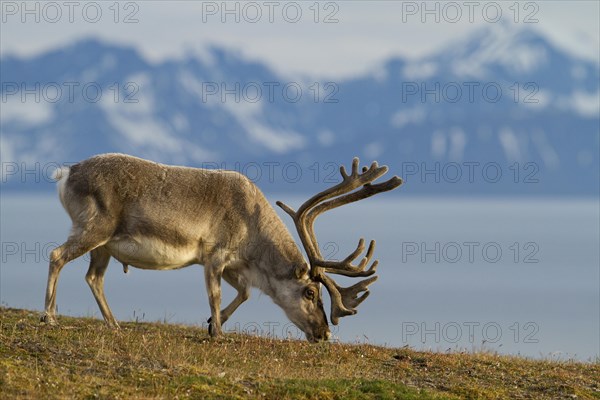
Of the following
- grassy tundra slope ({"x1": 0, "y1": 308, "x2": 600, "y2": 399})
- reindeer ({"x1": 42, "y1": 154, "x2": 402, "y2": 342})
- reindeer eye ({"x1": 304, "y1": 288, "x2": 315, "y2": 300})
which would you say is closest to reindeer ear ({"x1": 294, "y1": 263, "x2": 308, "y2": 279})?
reindeer ({"x1": 42, "y1": 154, "x2": 402, "y2": 342})

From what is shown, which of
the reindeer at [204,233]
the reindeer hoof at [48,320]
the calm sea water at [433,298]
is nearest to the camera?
the reindeer hoof at [48,320]

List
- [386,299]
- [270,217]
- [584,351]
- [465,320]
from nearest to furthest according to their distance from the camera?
[270,217] < [584,351] < [465,320] < [386,299]

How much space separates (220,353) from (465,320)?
39616 mm

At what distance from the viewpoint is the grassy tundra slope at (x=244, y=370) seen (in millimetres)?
13305

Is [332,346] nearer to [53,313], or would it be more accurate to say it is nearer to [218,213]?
[218,213]

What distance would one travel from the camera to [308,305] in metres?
18.8

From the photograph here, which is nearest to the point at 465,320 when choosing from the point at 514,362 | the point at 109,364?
the point at 514,362

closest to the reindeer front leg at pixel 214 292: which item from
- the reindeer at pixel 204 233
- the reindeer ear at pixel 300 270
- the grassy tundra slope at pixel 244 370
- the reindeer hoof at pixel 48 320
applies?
the reindeer at pixel 204 233

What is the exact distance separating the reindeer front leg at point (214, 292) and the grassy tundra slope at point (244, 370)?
1.15 feet

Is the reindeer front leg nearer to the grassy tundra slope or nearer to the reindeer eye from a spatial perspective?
the grassy tundra slope

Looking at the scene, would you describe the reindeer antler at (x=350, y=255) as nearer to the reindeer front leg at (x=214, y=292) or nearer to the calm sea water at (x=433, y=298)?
the calm sea water at (x=433, y=298)


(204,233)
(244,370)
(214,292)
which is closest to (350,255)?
(214,292)

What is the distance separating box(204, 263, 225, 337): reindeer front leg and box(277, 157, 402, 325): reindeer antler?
1.55m

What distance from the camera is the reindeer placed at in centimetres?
1775
